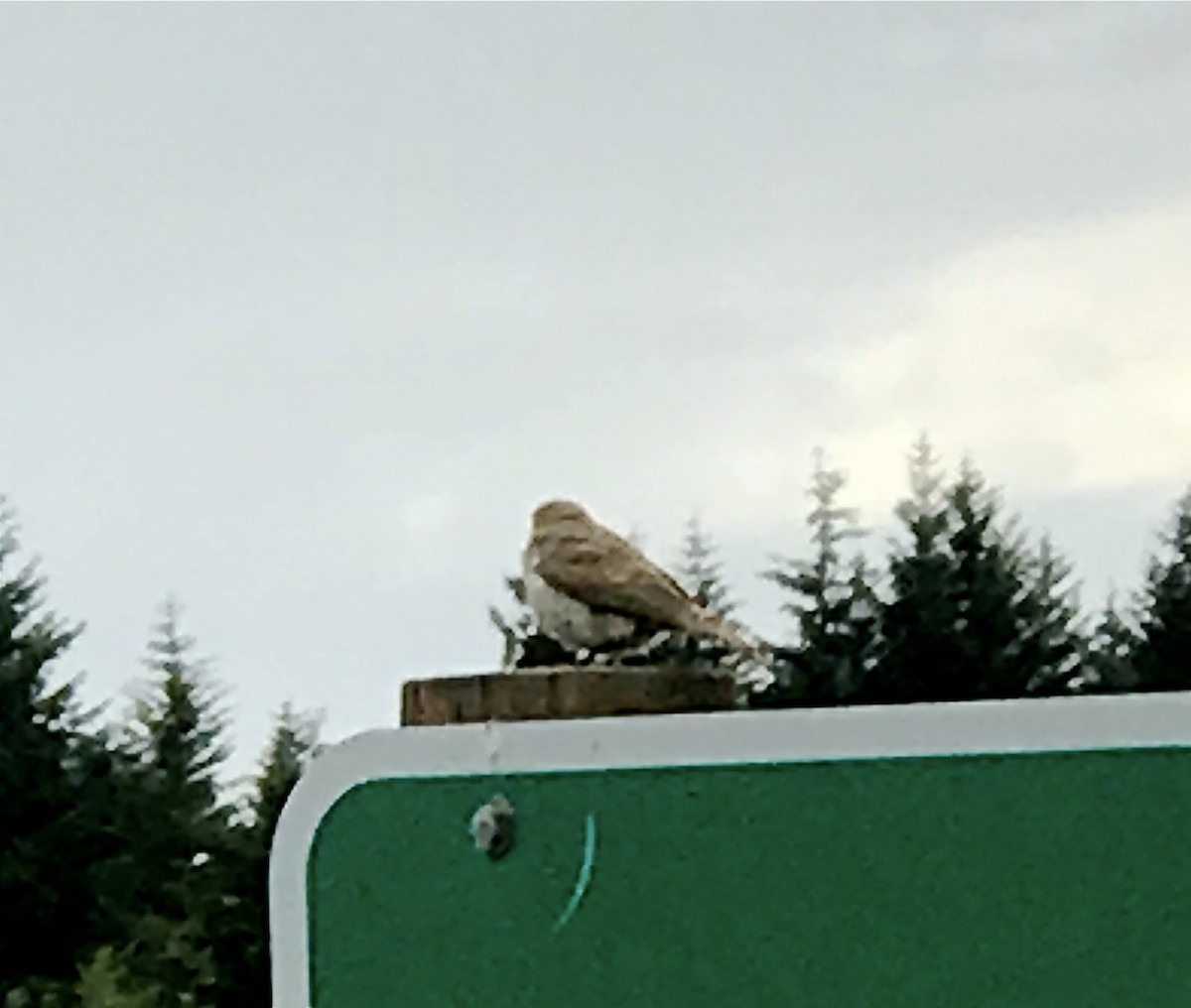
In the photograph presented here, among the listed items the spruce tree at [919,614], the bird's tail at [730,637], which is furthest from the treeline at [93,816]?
the bird's tail at [730,637]

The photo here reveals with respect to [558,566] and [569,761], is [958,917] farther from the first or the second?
[558,566]

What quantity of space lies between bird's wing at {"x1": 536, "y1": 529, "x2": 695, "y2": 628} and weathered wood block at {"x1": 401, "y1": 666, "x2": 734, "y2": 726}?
1.76 feet

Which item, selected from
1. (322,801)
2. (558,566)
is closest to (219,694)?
(558,566)

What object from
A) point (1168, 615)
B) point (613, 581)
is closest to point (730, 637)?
point (613, 581)

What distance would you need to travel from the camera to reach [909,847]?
2.67ft

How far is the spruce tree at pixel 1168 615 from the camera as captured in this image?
909cm

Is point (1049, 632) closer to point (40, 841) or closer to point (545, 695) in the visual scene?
point (40, 841)

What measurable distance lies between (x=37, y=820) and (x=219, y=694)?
43.8 inches

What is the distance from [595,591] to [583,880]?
82 centimetres

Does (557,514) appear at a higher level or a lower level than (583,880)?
higher

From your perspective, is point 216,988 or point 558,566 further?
point 216,988

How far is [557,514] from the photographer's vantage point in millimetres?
1732

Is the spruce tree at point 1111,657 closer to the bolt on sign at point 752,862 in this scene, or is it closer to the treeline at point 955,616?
the treeline at point 955,616

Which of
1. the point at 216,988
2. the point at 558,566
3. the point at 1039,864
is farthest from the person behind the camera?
the point at 216,988
